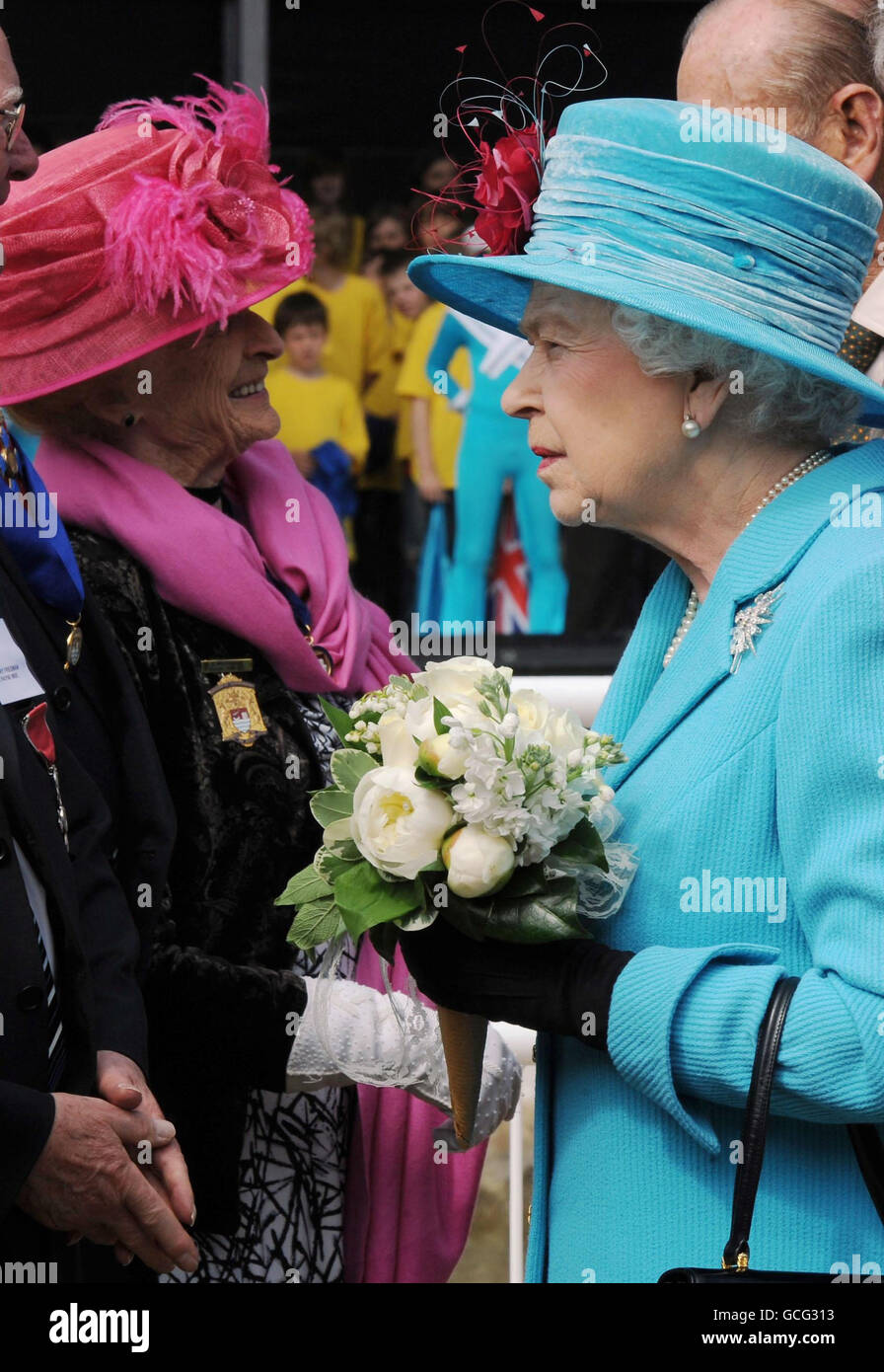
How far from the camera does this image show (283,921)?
8.27ft

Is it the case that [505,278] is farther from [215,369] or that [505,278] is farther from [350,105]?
[350,105]

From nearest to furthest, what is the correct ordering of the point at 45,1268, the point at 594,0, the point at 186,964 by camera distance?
the point at 45,1268 < the point at 186,964 < the point at 594,0

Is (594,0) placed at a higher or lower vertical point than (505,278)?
higher

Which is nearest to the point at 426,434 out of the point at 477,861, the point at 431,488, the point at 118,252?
the point at 431,488

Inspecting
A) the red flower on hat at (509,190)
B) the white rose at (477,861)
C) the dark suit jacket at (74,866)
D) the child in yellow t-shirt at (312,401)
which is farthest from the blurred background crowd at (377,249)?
the white rose at (477,861)

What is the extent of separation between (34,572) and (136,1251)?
3.01ft

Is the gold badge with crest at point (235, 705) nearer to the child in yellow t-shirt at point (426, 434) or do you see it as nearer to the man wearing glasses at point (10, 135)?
the man wearing glasses at point (10, 135)

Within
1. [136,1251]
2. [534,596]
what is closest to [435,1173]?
[136,1251]

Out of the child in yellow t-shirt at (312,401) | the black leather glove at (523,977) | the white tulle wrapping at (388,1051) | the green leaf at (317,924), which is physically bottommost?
the white tulle wrapping at (388,1051)

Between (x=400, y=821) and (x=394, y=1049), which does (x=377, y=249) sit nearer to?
(x=394, y=1049)

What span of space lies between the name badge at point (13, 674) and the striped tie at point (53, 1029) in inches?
11.6

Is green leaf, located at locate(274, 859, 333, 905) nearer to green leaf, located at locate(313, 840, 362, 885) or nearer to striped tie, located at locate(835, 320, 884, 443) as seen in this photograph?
green leaf, located at locate(313, 840, 362, 885)

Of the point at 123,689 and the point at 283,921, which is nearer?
the point at 123,689

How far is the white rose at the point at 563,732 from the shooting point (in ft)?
5.61
